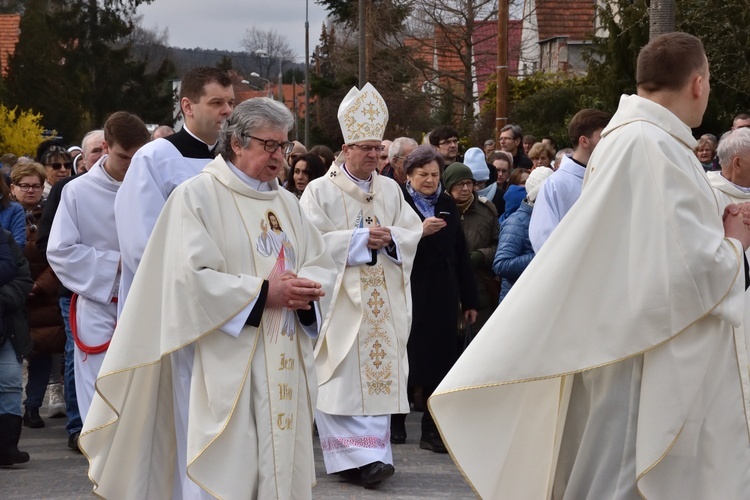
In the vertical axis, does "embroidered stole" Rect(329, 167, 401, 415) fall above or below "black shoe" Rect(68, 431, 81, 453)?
A: above

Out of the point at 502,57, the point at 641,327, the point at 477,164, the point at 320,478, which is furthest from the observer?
the point at 502,57

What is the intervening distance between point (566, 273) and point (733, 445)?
0.91m

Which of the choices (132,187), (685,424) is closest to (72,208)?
(132,187)

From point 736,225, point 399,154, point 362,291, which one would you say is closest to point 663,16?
point 399,154

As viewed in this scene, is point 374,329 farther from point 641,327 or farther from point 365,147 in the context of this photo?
point 641,327

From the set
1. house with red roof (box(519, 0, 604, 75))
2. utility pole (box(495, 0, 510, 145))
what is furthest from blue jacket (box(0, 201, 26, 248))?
house with red roof (box(519, 0, 604, 75))

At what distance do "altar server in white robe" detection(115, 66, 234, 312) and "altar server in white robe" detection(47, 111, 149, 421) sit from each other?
1.19 m

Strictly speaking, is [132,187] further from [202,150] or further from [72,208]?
[72,208]

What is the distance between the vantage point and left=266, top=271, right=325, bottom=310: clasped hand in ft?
16.6

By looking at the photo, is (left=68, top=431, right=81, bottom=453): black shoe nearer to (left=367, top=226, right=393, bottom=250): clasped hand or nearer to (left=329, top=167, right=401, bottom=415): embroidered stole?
(left=329, top=167, right=401, bottom=415): embroidered stole

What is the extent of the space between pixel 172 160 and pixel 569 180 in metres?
2.28

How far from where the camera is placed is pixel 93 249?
25.1ft

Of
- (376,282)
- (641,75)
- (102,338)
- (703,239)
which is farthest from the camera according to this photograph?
(376,282)

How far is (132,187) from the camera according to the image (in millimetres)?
6301
